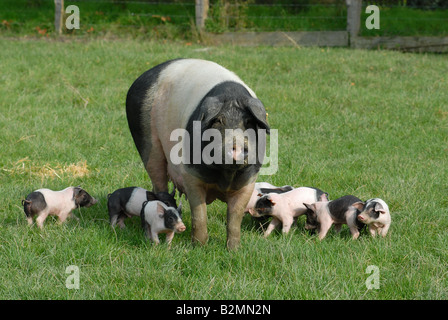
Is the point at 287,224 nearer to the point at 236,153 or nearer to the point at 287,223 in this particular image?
the point at 287,223

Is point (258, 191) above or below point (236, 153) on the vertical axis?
below

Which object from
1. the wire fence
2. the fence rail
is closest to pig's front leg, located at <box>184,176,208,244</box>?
the fence rail

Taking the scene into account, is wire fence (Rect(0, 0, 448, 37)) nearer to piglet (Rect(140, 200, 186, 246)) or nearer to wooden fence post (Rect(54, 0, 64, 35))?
wooden fence post (Rect(54, 0, 64, 35))

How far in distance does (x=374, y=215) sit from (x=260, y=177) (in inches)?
66.1

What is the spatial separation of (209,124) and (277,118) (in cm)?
432

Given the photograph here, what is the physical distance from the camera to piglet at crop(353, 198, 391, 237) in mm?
4008

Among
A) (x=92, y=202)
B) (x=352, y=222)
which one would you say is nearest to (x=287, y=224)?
(x=352, y=222)

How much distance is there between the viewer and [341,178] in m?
5.38

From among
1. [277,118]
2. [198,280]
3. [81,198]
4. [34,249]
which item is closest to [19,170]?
[81,198]

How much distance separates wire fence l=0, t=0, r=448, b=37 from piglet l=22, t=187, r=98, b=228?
8.51 meters

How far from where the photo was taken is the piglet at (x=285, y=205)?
14.1ft

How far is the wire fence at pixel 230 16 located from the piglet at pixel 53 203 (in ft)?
27.9

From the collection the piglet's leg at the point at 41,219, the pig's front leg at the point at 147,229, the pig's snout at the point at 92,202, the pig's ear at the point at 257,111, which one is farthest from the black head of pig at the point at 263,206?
the piglet's leg at the point at 41,219

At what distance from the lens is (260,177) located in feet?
18.1
